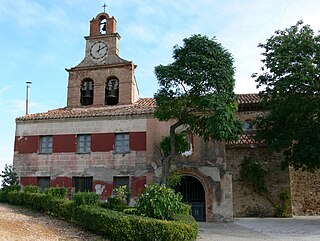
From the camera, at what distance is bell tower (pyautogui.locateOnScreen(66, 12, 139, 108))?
23984mm

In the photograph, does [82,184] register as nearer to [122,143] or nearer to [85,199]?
[122,143]

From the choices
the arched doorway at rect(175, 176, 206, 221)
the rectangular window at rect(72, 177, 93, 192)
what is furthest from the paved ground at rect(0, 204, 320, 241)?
the rectangular window at rect(72, 177, 93, 192)

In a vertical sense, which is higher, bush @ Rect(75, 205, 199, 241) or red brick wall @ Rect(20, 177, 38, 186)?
red brick wall @ Rect(20, 177, 38, 186)

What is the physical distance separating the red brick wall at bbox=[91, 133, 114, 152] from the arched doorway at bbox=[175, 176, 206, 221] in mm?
4772

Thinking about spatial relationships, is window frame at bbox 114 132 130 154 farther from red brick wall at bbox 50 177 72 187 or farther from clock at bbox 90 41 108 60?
clock at bbox 90 41 108 60

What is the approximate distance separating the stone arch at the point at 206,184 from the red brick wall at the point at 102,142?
4.52 m

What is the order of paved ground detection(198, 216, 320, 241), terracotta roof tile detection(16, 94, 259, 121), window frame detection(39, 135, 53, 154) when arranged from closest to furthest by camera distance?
1. paved ground detection(198, 216, 320, 241)
2. terracotta roof tile detection(16, 94, 259, 121)
3. window frame detection(39, 135, 53, 154)

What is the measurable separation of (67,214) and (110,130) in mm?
7802

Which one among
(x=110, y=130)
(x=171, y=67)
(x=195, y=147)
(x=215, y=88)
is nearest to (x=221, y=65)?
(x=215, y=88)

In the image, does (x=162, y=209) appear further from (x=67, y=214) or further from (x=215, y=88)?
(x=215, y=88)

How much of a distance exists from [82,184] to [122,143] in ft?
11.2

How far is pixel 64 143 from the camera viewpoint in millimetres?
22891

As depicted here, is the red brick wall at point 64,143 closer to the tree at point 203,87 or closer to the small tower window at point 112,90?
the small tower window at point 112,90

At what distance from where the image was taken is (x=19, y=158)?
77.0 ft
